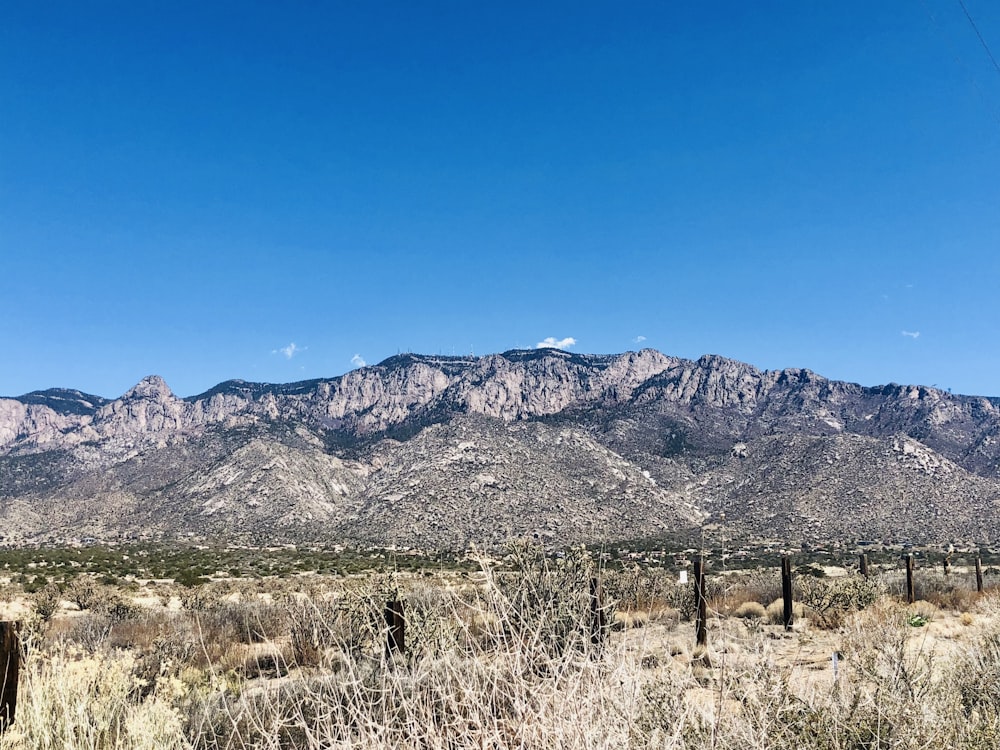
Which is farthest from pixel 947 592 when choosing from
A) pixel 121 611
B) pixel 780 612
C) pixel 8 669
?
pixel 121 611

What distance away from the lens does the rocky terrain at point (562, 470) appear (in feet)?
220

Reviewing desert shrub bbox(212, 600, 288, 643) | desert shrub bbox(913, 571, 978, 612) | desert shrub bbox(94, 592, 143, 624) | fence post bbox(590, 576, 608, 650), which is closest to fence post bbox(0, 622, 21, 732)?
fence post bbox(590, 576, 608, 650)

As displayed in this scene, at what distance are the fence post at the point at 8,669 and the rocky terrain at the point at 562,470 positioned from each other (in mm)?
44407

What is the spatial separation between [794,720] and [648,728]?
0.99 m

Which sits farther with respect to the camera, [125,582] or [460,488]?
[460,488]

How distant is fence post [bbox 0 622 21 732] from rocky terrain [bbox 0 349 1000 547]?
1748 inches

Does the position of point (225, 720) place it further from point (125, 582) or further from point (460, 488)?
point (460, 488)

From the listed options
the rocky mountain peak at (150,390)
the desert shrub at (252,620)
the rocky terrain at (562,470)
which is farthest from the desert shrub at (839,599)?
the rocky mountain peak at (150,390)

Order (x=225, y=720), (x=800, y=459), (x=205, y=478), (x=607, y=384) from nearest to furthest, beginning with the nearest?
(x=225, y=720), (x=800, y=459), (x=205, y=478), (x=607, y=384)

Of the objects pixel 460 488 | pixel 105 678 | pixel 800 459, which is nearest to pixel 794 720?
pixel 105 678

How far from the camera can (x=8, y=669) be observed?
21.2ft

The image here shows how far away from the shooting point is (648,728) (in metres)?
4.68

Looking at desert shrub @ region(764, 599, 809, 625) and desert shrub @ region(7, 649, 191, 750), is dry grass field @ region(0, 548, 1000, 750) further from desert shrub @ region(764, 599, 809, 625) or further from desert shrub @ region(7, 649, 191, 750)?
desert shrub @ region(764, 599, 809, 625)

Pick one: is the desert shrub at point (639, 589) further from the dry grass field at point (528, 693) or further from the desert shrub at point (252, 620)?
the desert shrub at point (252, 620)
